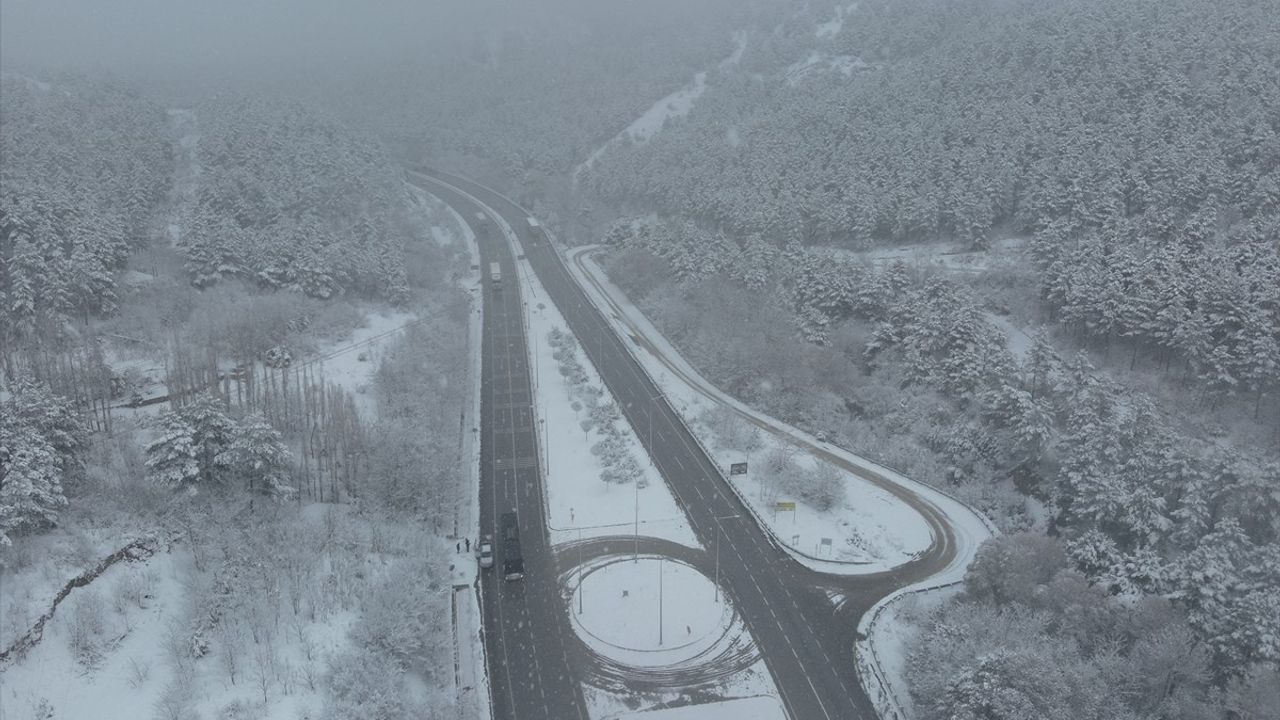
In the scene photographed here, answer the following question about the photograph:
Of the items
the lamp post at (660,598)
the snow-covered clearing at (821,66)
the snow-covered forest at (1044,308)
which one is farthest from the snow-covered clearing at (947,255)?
the snow-covered clearing at (821,66)

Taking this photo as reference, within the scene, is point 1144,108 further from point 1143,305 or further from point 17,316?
point 17,316

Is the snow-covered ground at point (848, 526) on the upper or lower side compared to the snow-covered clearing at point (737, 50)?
lower

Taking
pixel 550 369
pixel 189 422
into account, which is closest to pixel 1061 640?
pixel 189 422

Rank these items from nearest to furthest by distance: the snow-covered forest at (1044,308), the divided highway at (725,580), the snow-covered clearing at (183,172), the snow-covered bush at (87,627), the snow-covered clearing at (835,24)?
the snow-covered bush at (87,627) < the snow-covered forest at (1044,308) < the divided highway at (725,580) < the snow-covered clearing at (183,172) < the snow-covered clearing at (835,24)

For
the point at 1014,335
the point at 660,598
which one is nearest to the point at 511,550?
the point at 660,598

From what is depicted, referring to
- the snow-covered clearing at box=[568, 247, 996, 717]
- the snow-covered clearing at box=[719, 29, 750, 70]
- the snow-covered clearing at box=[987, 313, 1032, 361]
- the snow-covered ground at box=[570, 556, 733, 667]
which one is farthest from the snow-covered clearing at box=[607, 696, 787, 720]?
the snow-covered clearing at box=[719, 29, 750, 70]

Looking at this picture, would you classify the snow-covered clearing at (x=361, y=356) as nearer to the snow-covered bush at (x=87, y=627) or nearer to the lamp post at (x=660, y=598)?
the lamp post at (x=660, y=598)

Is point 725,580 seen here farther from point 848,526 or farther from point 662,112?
point 662,112
